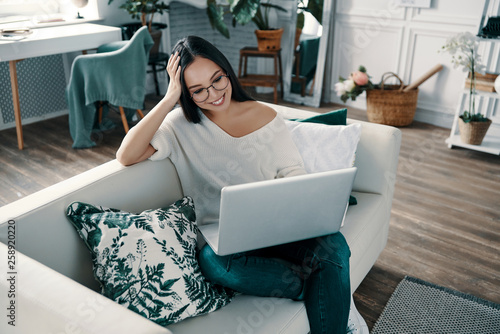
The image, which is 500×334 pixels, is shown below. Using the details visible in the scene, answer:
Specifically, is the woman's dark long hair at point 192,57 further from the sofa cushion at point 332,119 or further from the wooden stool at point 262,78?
the wooden stool at point 262,78

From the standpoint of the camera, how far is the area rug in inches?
64.8

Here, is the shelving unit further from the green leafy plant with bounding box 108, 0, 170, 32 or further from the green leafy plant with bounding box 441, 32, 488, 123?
the green leafy plant with bounding box 108, 0, 170, 32

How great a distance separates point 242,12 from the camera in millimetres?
3932

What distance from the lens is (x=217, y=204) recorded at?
4.89 feet

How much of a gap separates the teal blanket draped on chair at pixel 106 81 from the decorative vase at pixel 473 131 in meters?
2.32

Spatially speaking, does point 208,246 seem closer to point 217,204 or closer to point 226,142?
point 217,204

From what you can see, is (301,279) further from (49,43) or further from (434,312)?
(49,43)

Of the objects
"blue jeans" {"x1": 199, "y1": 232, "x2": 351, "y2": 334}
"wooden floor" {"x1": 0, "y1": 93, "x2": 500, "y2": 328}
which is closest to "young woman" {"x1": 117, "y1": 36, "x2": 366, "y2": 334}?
"blue jeans" {"x1": 199, "y1": 232, "x2": 351, "y2": 334}

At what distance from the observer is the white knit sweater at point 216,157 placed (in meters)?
1.49

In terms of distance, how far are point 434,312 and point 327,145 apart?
0.77 m

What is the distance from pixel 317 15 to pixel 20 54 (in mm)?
2492

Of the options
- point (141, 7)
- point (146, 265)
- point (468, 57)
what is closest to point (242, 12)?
point (141, 7)

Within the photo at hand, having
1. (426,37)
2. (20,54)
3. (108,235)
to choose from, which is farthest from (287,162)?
(426,37)

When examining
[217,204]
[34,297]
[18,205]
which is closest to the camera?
[34,297]
